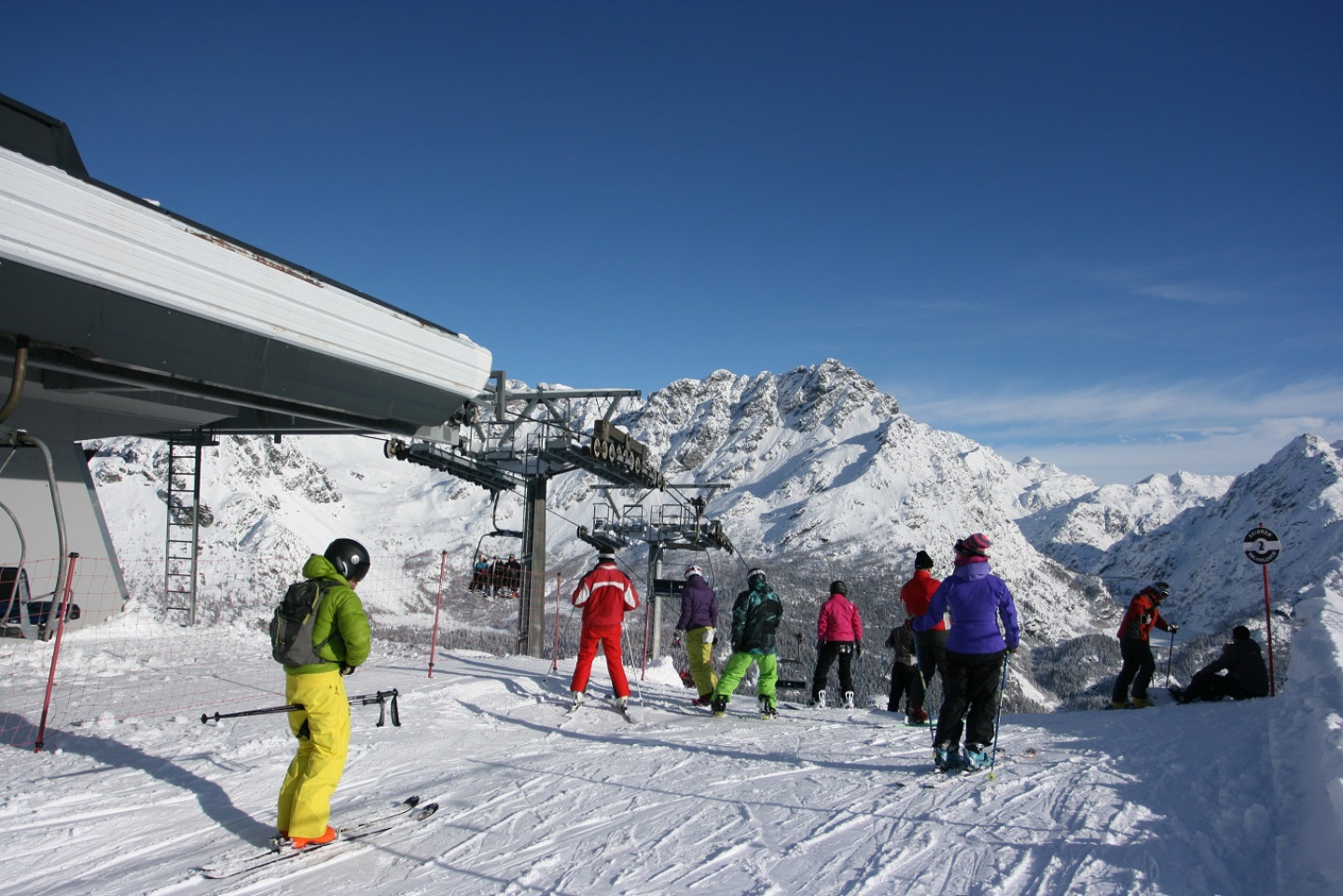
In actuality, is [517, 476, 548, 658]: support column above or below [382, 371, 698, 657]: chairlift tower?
below

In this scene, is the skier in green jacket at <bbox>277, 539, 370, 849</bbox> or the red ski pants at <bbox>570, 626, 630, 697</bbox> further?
the red ski pants at <bbox>570, 626, 630, 697</bbox>

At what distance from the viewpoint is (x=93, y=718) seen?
22.7ft

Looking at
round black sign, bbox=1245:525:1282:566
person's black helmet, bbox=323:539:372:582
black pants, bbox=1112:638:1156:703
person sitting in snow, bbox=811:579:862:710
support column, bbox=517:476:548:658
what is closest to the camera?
person's black helmet, bbox=323:539:372:582

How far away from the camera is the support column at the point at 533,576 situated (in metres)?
15.8

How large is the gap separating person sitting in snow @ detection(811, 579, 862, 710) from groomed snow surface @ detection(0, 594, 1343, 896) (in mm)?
2016

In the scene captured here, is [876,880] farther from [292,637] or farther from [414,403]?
[414,403]

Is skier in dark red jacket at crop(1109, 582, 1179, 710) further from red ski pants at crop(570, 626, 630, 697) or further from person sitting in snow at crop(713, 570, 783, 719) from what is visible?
red ski pants at crop(570, 626, 630, 697)

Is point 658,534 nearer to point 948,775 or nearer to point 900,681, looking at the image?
point 900,681

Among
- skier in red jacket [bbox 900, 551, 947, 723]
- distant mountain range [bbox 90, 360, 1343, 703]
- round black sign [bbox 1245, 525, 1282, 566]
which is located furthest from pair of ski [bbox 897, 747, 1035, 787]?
distant mountain range [bbox 90, 360, 1343, 703]

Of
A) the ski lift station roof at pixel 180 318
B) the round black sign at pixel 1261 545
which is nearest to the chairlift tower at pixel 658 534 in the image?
the ski lift station roof at pixel 180 318

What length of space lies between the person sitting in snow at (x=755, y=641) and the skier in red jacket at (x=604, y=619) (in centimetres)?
105

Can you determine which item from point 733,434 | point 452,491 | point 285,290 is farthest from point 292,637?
point 733,434

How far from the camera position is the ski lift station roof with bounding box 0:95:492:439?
522 centimetres

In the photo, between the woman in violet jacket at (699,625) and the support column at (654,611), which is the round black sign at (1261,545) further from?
the support column at (654,611)
